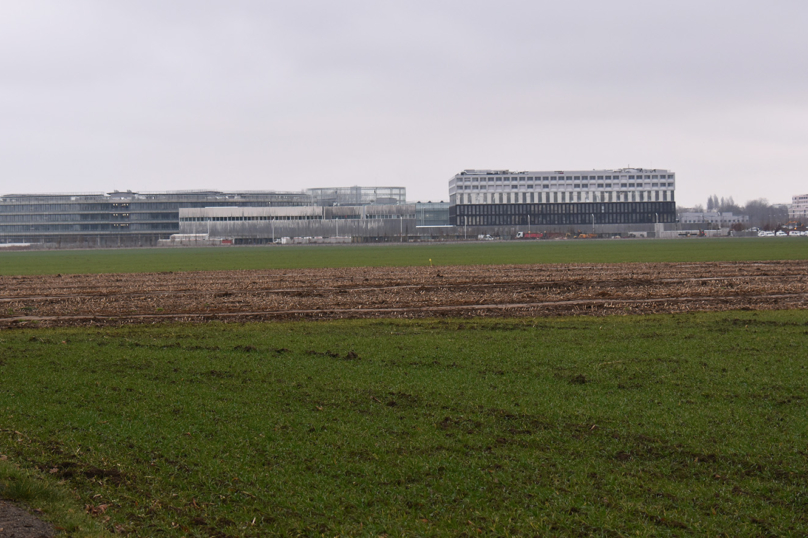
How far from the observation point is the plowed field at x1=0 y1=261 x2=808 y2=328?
2112cm

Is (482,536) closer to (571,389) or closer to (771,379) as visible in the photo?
(571,389)

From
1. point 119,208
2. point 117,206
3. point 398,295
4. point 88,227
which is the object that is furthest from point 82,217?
point 398,295

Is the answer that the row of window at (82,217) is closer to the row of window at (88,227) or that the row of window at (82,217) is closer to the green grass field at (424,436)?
the row of window at (88,227)

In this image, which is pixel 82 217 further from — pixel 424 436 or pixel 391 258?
pixel 424 436

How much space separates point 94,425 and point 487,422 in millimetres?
5151

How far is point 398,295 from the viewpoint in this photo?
25922mm

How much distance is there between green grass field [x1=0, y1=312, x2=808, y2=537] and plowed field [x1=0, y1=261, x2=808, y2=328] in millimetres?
6956

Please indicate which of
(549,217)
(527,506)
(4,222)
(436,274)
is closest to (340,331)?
(527,506)

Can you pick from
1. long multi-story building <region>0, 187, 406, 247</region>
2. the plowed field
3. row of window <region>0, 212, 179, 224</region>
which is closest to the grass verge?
the plowed field

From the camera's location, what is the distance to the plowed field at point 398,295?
69.3 feet

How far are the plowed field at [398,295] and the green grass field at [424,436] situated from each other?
696 cm

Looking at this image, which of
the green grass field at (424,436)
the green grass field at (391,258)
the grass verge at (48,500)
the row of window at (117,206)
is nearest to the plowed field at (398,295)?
the green grass field at (424,436)

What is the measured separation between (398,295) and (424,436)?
58.2 feet

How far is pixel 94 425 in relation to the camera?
341 inches
